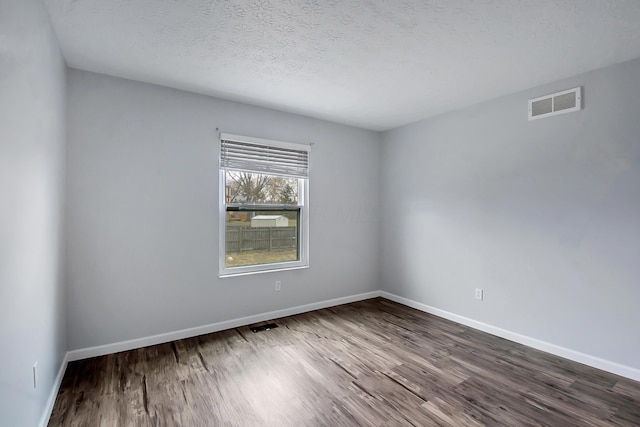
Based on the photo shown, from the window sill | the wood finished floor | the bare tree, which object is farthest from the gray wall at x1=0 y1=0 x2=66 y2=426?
the bare tree

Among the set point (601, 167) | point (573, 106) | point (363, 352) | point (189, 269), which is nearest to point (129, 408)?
point (189, 269)

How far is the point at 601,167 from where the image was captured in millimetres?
2547

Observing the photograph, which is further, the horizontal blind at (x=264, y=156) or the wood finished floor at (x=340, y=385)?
the horizontal blind at (x=264, y=156)

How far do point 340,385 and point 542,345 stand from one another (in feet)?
6.89

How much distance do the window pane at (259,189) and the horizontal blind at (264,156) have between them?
9cm

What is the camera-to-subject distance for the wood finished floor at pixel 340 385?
1932mm

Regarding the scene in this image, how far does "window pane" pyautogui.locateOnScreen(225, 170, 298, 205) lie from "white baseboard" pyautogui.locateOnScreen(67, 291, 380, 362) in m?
1.38

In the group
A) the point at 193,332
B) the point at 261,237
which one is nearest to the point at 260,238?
the point at 261,237

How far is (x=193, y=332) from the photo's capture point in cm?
311

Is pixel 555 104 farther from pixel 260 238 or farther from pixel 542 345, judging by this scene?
pixel 260 238

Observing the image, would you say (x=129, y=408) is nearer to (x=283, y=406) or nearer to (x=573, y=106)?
(x=283, y=406)

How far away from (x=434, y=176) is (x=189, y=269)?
3.20 meters

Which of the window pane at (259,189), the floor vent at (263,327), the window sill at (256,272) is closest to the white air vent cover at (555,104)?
the window pane at (259,189)

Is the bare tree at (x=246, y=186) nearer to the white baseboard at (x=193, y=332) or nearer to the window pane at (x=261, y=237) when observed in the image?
the window pane at (x=261, y=237)
